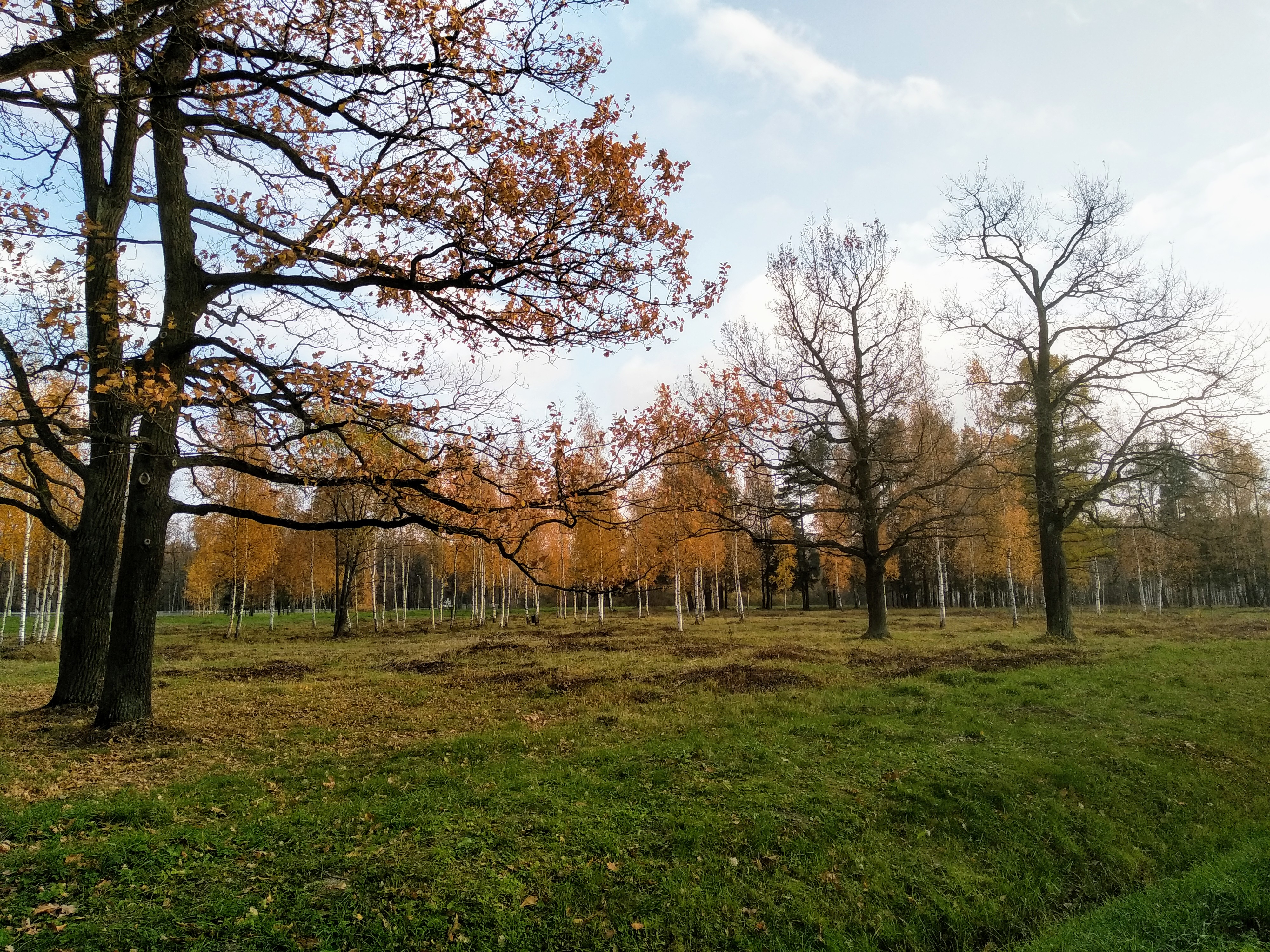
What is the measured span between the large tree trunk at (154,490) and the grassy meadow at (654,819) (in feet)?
2.03

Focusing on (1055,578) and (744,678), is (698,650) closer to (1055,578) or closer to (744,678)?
(744,678)

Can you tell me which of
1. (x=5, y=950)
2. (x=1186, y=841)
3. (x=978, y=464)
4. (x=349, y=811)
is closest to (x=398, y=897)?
(x=349, y=811)

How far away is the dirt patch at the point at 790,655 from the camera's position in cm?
1636

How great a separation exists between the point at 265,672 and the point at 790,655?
1359 centimetres

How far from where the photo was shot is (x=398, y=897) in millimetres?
4605

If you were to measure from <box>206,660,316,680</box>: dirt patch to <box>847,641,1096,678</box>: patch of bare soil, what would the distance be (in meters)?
13.7

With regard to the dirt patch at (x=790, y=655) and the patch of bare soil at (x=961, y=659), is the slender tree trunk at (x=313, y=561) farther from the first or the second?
the patch of bare soil at (x=961, y=659)

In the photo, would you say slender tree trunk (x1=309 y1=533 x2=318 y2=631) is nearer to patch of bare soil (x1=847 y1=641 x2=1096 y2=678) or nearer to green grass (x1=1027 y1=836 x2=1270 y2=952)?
patch of bare soil (x1=847 y1=641 x2=1096 y2=678)

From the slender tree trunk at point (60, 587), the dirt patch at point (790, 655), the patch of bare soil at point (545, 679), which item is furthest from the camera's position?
the slender tree trunk at point (60, 587)

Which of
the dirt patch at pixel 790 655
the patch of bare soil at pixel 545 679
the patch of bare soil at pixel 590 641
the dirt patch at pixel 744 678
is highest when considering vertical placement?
the dirt patch at pixel 744 678

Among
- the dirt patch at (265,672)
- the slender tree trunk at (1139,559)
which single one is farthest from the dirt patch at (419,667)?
the slender tree trunk at (1139,559)

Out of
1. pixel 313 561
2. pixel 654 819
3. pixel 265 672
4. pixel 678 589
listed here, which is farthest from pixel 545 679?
pixel 313 561

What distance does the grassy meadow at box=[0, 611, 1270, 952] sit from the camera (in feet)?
14.7

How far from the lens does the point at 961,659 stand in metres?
15.8
